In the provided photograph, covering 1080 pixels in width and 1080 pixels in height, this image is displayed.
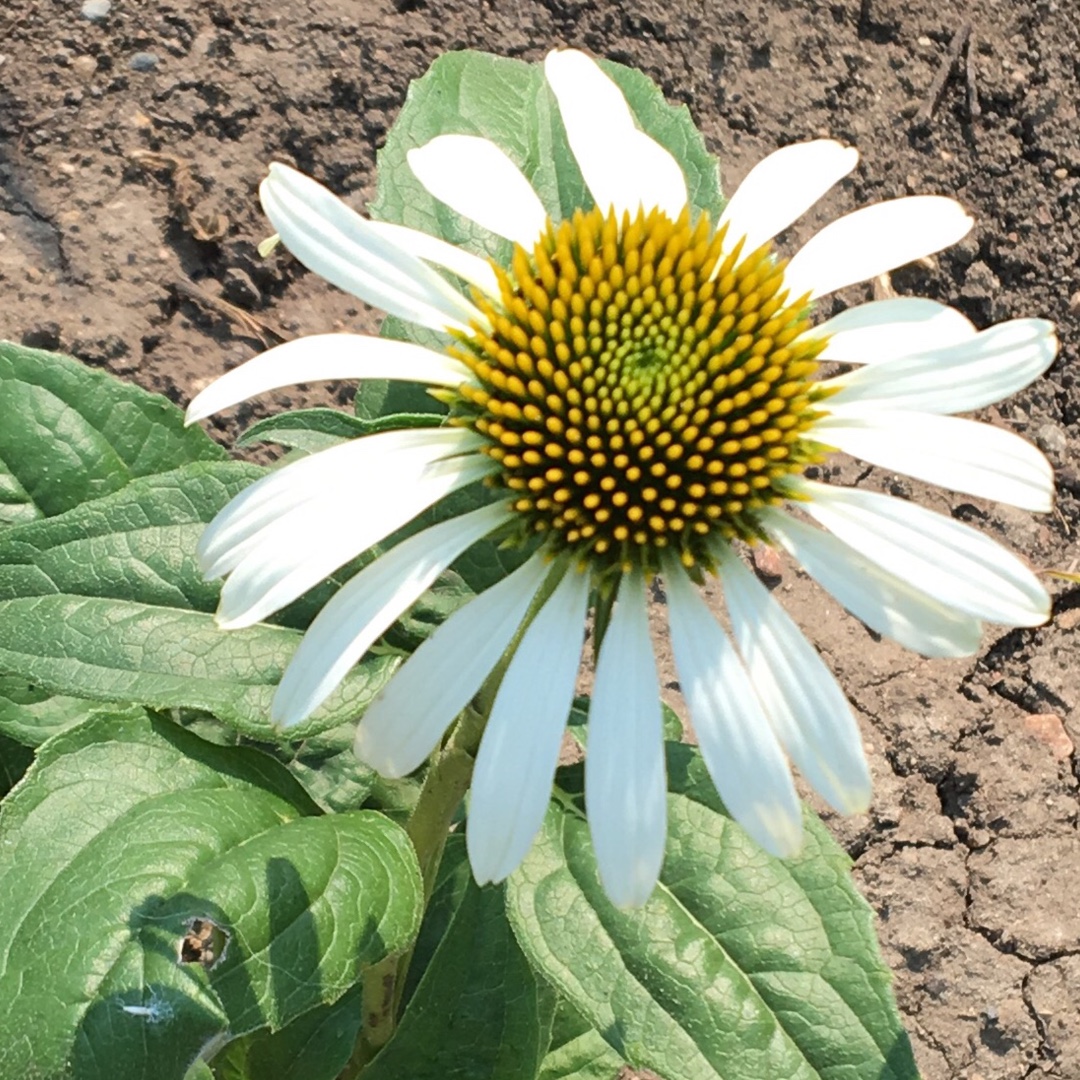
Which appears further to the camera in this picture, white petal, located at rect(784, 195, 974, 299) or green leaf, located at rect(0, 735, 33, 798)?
green leaf, located at rect(0, 735, 33, 798)

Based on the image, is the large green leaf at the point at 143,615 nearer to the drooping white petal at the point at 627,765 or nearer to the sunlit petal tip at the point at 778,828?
the drooping white petal at the point at 627,765

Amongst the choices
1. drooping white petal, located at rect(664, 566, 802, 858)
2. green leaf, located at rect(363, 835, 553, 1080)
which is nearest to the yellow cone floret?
drooping white petal, located at rect(664, 566, 802, 858)

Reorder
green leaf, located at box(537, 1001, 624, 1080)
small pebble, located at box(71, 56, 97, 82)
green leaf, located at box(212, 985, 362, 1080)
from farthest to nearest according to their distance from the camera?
small pebble, located at box(71, 56, 97, 82)
green leaf, located at box(537, 1001, 624, 1080)
green leaf, located at box(212, 985, 362, 1080)

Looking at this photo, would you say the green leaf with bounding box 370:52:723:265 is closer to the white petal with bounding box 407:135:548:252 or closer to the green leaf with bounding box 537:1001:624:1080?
the white petal with bounding box 407:135:548:252

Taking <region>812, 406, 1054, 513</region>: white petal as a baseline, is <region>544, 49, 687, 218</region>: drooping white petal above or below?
above

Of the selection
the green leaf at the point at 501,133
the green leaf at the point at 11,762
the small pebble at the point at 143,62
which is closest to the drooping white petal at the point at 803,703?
the green leaf at the point at 501,133

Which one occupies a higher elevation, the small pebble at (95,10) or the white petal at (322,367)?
the small pebble at (95,10)

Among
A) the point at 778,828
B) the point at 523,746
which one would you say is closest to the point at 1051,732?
the point at 778,828

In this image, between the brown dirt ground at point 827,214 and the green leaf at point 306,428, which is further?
the brown dirt ground at point 827,214

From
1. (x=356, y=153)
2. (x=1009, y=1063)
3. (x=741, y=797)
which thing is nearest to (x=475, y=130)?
(x=741, y=797)
